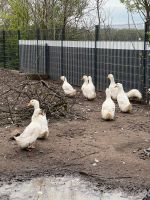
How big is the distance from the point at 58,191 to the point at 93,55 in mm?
9301

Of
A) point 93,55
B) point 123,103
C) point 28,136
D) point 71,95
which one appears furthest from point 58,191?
point 93,55

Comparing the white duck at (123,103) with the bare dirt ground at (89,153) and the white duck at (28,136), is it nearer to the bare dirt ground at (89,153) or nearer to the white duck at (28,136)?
the bare dirt ground at (89,153)

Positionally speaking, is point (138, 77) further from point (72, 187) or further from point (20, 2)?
point (20, 2)

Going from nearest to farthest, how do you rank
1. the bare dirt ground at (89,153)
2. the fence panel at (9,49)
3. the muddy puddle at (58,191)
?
the muddy puddle at (58,191) → the bare dirt ground at (89,153) → the fence panel at (9,49)

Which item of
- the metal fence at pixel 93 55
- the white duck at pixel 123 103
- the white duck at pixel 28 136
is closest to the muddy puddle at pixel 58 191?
the white duck at pixel 28 136

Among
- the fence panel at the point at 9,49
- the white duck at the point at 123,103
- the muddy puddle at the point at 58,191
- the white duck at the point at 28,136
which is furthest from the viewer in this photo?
the fence panel at the point at 9,49

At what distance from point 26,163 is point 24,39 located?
14.7 meters

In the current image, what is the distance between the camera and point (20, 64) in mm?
21641

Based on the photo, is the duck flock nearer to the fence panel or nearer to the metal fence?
the metal fence

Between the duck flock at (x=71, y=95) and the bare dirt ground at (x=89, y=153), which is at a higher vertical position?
the duck flock at (x=71, y=95)

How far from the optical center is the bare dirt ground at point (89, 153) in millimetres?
6594

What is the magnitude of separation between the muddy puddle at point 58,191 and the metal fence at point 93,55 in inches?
245

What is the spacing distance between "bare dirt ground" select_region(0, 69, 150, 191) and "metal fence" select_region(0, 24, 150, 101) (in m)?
2.84

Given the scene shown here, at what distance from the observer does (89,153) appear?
7520mm
